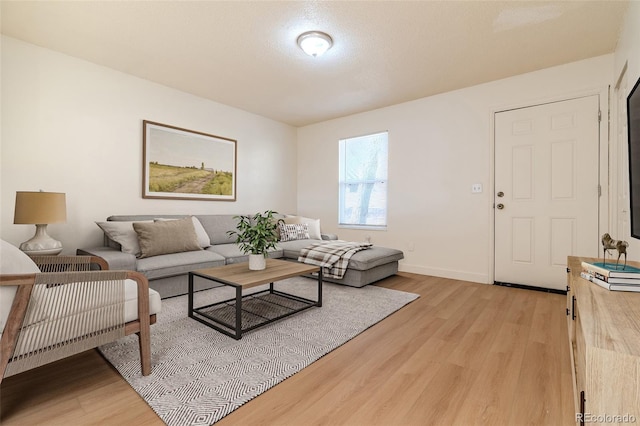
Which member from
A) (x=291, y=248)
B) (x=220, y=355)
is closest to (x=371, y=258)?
(x=291, y=248)

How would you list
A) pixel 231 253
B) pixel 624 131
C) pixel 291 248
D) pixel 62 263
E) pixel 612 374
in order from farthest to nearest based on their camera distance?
pixel 291 248 < pixel 231 253 < pixel 624 131 < pixel 62 263 < pixel 612 374

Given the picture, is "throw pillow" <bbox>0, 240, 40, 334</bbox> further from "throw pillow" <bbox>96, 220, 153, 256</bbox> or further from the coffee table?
"throw pillow" <bbox>96, 220, 153, 256</bbox>

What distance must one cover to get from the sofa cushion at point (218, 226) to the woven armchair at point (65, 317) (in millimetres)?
2329

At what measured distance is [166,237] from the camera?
308cm

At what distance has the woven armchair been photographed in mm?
1226

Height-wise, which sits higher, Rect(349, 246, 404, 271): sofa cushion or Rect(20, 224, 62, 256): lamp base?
Rect(20, 224, 62, 256): lamp base

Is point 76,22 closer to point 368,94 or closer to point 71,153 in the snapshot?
point 71,153

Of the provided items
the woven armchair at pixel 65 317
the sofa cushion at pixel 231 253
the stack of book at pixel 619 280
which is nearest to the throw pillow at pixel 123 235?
the sofa cushion at pixel 231 253

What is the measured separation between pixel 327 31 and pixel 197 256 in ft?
8.14

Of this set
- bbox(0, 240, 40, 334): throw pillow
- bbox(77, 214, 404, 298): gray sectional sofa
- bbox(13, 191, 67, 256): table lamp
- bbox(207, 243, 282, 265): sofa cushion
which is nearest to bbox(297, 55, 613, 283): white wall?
bbox(77, 214, 404, 298): gray sectional sofa

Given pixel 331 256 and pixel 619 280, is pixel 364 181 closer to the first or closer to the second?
pixel 331 256

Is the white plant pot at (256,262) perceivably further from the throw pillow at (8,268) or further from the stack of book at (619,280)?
the stack of book at (619,280)

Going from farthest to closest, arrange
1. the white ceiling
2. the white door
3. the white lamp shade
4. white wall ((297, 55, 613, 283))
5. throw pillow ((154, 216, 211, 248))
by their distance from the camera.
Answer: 1. throw pillow ((154, 216, 211, 248))
2. white wall ((297, 55, 613, 283))
3. the white door
4. the white lamp shade
5. the white ceiling

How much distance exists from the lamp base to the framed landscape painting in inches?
44.8
